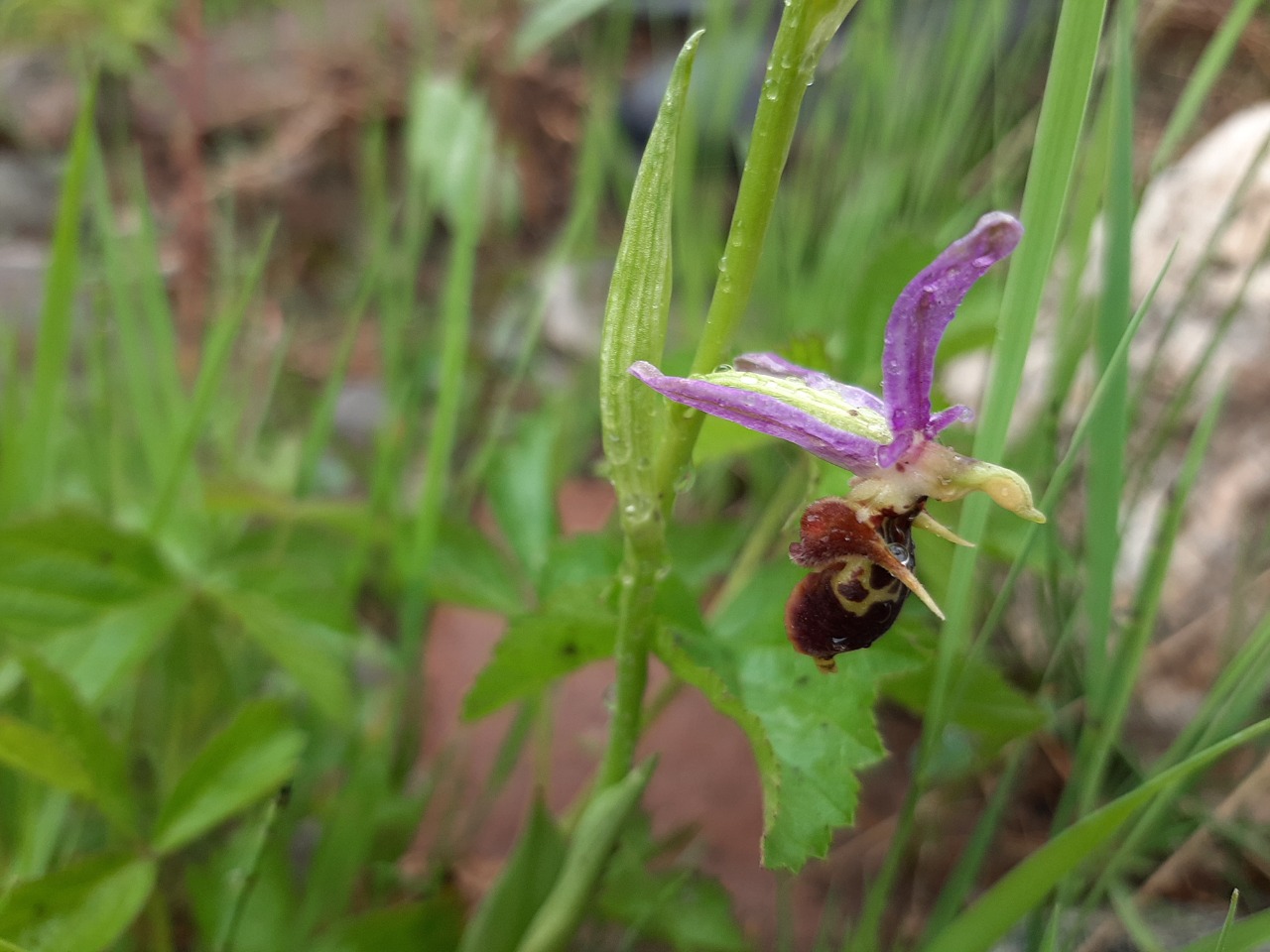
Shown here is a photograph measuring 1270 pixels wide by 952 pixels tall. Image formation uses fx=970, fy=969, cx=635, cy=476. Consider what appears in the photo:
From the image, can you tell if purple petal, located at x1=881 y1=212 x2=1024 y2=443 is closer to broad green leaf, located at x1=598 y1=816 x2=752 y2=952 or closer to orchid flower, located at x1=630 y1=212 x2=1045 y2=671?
orchid flower, located at x1=630 y1=212 x2=1045 y2=671

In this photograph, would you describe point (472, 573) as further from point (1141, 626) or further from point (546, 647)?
point (1141, 626)

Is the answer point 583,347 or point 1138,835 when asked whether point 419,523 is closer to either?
point 1138,835

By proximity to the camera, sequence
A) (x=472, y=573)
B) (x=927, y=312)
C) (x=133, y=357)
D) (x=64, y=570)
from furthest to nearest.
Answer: (x=133, y=357) < (x=472, y=573) < (x=64, y=570) < (x=927, y=312)

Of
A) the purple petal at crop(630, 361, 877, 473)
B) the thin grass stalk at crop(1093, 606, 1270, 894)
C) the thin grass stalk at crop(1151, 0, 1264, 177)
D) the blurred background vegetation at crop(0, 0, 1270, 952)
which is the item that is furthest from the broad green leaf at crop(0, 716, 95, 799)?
the thin grass stalk at crop(1151, 0, 1264, 177)

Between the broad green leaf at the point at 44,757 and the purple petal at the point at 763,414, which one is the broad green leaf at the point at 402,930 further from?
the purple petal at the point at 763,414

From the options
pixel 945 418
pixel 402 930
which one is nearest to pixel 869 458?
pixel 945 418

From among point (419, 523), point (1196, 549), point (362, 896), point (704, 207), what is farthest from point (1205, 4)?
point (362, 896)
